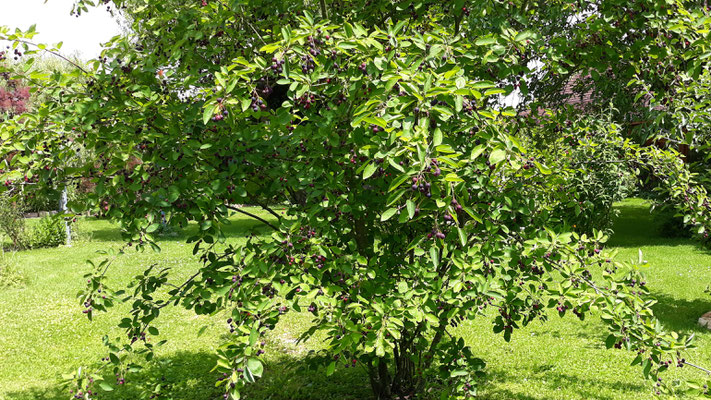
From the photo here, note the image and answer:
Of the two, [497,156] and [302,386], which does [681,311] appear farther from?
[497,156]

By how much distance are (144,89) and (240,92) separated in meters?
0.87

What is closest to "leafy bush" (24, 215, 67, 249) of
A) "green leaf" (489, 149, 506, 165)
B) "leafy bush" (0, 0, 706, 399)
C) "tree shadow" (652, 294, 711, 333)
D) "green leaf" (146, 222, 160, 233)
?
"leafy bush" (0, 0, 706, 399)

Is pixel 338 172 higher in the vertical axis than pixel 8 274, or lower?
higher

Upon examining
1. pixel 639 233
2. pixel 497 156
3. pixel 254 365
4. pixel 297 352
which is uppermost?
pixel 497 156

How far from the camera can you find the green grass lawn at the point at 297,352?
225 inches

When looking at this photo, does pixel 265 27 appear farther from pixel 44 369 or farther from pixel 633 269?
pixel 44 369

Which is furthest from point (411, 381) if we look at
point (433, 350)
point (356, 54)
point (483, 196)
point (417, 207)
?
point (356, 54)

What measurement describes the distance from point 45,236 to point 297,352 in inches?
548

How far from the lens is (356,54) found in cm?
306

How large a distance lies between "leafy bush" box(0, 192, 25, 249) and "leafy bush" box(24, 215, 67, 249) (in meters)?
0.22

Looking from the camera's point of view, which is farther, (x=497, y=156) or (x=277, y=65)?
(x=277, y=65)

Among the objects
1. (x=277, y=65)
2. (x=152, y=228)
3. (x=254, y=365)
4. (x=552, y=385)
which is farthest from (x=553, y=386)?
(x=277, y=65)

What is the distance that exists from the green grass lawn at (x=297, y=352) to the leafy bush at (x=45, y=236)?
20.7ft

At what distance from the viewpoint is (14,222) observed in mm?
16641
